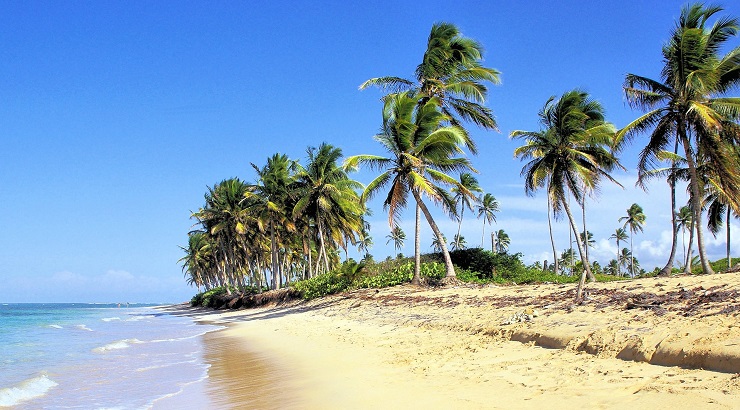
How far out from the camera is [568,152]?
2219cm

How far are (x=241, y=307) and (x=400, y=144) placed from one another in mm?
24824

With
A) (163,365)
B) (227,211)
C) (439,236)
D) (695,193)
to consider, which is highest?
(227,211)

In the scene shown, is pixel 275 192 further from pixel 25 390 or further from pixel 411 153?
pixel 25 390

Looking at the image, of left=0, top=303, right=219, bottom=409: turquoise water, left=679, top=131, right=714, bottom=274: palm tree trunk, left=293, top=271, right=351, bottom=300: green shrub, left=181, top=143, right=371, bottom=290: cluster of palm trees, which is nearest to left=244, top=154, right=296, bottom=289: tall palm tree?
left=181, top=143, right=371, bottom=290: cluster of palm trees

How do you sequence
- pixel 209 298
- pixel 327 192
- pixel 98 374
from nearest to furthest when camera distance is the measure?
1. pixel 98 374
2. pixel 327 192
3. pixel 209 298

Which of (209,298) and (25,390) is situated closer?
(25,390)

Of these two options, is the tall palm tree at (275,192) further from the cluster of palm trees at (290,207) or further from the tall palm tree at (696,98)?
the tall palm tree at (696,98)

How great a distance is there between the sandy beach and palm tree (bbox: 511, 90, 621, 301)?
34.7 feet

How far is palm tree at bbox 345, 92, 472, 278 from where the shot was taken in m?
20.9

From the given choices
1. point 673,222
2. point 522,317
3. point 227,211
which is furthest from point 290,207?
point 522,317

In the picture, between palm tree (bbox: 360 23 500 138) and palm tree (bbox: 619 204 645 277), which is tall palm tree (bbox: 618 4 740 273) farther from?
palm tree (bbox: 619 204 645 277)

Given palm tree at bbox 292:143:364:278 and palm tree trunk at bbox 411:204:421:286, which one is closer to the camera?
palm tree trunk at bbox 411:204:421:286

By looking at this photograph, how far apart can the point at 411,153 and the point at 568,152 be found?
705 cm

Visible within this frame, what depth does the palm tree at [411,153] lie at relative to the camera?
2092 centimetres
